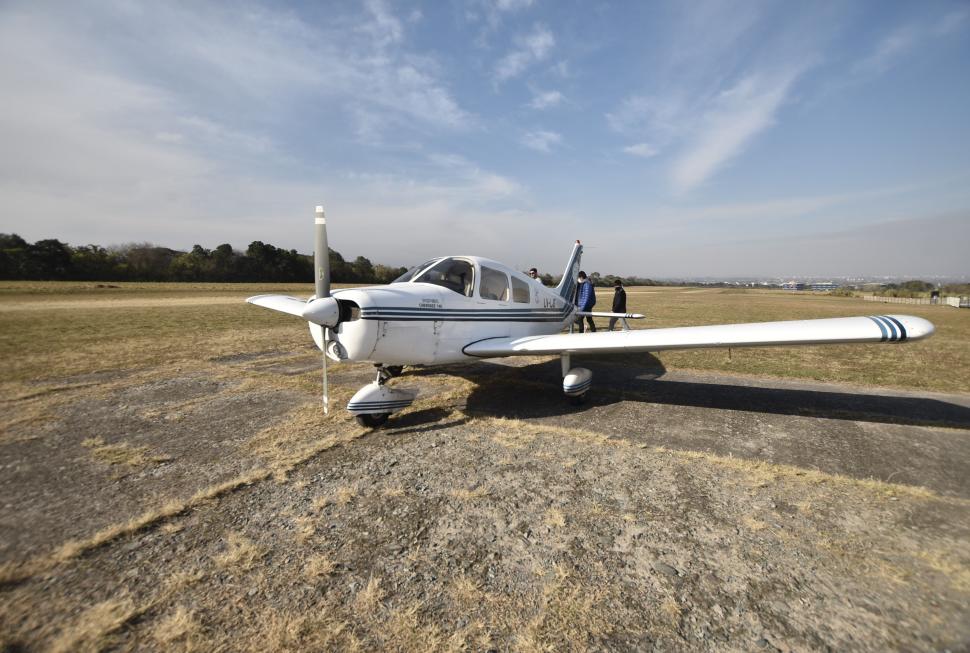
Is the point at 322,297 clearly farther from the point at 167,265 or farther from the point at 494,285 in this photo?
the point at 167,265

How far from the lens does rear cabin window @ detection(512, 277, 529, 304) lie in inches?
270

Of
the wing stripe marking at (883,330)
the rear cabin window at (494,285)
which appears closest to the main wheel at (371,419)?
the rear cabin window at (494,285)

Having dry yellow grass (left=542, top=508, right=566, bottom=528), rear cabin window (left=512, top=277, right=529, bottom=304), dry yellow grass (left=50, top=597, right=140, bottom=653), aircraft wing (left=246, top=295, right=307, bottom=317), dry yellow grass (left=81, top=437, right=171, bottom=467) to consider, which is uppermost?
rear cabin window (left=512, top=277, right=529, bottom=304)

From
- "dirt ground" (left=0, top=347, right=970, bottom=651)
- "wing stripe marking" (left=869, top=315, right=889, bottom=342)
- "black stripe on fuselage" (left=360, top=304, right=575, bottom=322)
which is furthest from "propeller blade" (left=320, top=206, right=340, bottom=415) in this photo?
"wing stripe marking" (left=869, top=315, right=889, bottom=342)

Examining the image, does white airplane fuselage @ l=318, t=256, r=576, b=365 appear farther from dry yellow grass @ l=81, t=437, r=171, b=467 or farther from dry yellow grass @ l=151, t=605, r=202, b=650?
dry yellow grass @ l=151, t=605, r=202, b=650

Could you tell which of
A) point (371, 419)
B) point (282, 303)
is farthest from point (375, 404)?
point (282, 303)

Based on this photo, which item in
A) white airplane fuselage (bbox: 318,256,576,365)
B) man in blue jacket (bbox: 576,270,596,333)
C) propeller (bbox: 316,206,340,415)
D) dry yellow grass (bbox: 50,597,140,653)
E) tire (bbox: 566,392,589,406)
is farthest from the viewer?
man in blue jacket (bbox: 576,270,596,333)

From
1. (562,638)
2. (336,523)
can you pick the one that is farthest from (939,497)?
(336,523)

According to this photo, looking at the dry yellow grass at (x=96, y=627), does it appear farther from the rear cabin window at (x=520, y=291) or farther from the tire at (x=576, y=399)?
the rear cabin window at (x=520, y=291)

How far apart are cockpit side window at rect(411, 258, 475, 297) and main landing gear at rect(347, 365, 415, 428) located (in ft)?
5.80

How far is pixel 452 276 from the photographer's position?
20.1 ft

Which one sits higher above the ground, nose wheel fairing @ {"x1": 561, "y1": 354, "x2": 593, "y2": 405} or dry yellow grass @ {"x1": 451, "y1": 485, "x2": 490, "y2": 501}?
nose wheel fairing @ {"x1": 561, "y1": 354, "x2": 593, "y2": 405}

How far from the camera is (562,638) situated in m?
2.07

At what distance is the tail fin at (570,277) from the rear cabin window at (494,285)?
397 cm
